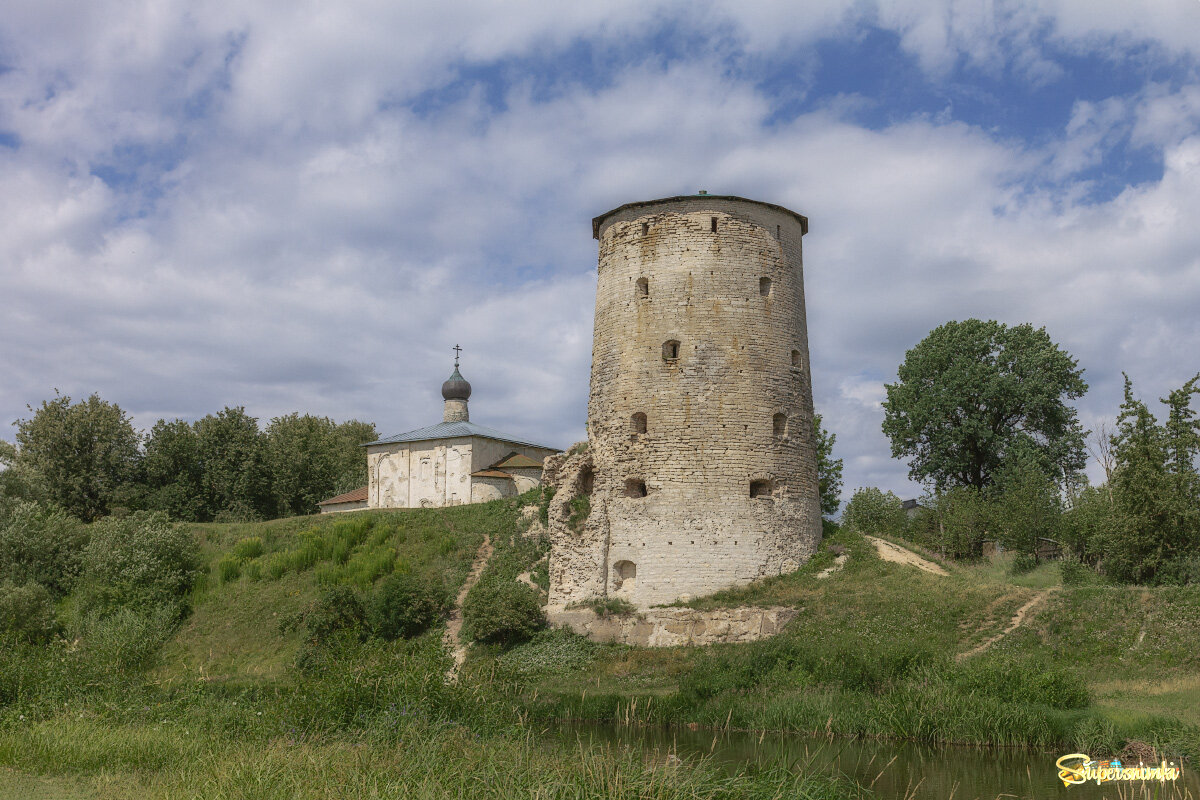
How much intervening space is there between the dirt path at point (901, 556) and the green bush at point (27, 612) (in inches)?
785

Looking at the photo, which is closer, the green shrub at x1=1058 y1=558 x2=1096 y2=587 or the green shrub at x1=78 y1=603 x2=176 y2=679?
the green shrub at x1=78 y1=603 x2=176 y2=679

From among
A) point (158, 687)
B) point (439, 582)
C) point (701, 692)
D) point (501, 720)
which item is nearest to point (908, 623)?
point (701, 692)

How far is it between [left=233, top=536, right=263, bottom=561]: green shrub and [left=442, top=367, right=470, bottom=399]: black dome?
13.6 m

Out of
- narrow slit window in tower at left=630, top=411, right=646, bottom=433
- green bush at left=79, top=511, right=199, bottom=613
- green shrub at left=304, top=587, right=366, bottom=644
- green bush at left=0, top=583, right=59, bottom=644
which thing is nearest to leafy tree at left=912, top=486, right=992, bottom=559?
narrow slit window in tower at left=630, top=411, right=646, bottom=433

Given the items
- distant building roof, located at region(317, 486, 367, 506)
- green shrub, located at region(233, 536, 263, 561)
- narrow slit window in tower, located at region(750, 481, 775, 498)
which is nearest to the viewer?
narrow slit window in tower, located at region(750, 481, 775, 498)

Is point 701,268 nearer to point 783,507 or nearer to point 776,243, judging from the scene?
point 776,243

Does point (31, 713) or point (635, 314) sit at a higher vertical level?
point (635, 314)

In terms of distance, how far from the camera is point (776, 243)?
24.0 metres

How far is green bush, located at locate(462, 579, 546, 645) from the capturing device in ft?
70.9

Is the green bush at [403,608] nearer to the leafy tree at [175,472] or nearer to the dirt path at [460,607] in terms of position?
the dirt path at [460,607]

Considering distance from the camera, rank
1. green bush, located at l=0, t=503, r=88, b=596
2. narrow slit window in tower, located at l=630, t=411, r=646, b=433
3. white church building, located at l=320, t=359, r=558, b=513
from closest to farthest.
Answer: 1. narrow slit window in tower, located at l=630, t=411, r=646, b=433
2. green bush, located at l=0, t=503, r=88, b=596
3. white church building, located at l=320, t=359, r=558, b=513

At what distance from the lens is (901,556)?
76.9 ft

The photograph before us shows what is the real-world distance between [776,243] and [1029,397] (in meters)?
14.3

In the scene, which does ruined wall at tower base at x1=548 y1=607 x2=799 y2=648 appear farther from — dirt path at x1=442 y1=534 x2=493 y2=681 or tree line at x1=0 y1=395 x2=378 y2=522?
tree line at x1=0 y1=395 x2=378 y2=522
